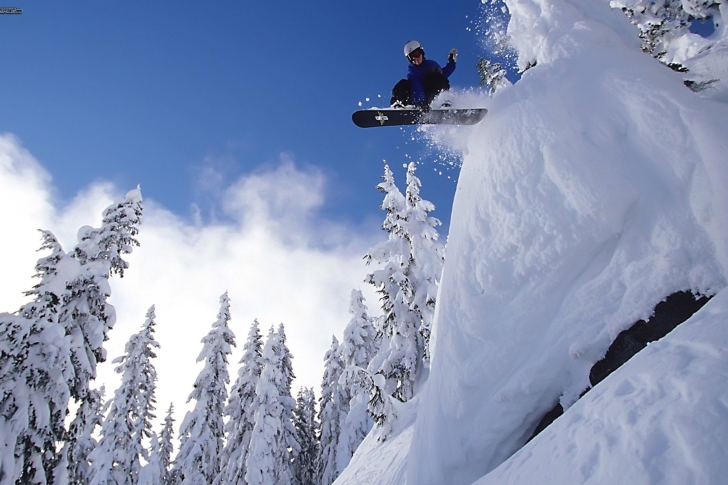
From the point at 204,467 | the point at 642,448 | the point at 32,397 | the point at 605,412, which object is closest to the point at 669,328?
the point at 605,412

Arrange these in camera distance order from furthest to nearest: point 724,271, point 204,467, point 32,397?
point 204,467, point 32,397, point 724,271

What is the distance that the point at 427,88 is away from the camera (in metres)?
7.61

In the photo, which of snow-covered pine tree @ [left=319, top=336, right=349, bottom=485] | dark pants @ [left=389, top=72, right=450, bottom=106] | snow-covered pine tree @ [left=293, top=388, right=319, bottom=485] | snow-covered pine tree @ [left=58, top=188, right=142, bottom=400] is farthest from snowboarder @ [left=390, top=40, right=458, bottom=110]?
snow-covered pine tree @ [left=293, top=388, right=319, bottom=485]

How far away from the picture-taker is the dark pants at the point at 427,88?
7.55 m

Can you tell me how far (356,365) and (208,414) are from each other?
9.20 metres

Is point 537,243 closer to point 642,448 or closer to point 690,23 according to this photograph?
point 642,448

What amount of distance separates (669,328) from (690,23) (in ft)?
15.0

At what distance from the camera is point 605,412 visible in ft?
8.30

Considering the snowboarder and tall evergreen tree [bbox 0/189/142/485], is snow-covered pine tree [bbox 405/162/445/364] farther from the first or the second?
tall evergreen tree [bbox 0/189/142/485]

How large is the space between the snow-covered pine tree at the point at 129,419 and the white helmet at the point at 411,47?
24075mm

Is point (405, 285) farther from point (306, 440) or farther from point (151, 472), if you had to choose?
point (306, 440)

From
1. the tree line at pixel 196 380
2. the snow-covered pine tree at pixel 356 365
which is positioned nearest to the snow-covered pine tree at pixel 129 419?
the tree line at pixel 196 380

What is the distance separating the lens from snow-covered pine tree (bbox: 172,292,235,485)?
21.8m

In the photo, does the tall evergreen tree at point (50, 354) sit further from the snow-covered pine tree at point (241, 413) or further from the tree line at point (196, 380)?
the snow-covered pine tree at point (241, 413)
